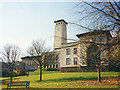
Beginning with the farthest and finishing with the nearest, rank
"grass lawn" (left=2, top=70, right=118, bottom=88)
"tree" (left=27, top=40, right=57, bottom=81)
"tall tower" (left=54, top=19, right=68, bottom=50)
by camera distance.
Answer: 1. "tree" (left=27, top=40, right=57, bottom=81)
2. "grass lawn" (left=2, top=70, right=118, bottom=88)
3. "tall tower" (left=54, top=19, right=68, bottom=50)

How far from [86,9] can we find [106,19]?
88 cm

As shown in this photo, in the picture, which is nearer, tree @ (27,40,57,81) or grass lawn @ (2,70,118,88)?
grass lawn @ (2,70,118,88)

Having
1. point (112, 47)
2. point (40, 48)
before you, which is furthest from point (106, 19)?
point (40, 48)

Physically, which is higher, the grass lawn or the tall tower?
the tall tower

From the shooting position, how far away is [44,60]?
55.0ft

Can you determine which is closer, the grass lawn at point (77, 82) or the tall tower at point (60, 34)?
the tall tower at point (60, 34)

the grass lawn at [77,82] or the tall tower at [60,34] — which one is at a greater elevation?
the tall tower at [60,34]

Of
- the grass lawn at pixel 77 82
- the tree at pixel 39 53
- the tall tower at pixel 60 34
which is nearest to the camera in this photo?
the tall tower at pixel 60 34

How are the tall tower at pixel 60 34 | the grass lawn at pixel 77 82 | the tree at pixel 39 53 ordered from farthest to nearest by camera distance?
the tree at pixel 39 53 → the grass lawn at pixel 77 82 → the tall tower at pixel 60 34

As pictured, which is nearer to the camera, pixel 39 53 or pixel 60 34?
pixel 60 34

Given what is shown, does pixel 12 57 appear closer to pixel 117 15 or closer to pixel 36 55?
pixel 36 55

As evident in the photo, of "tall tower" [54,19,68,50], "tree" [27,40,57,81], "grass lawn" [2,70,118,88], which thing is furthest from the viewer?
"tree" [27,40,57,81]

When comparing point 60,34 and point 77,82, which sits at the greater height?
point 60,34

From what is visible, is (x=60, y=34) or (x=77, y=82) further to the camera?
(x=77, y=82)
